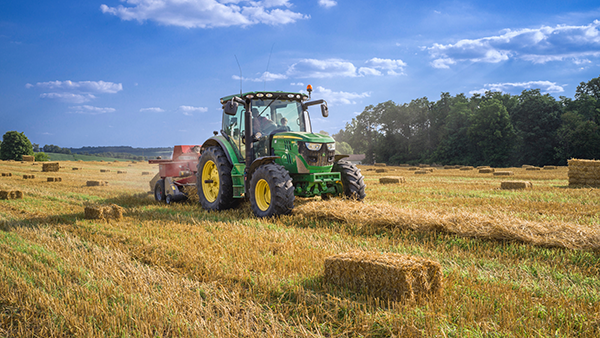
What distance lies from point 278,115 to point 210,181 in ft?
7.37

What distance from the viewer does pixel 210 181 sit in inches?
358

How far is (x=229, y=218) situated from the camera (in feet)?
24.3

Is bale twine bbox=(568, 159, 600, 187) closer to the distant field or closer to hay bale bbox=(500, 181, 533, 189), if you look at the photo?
hay bale bbox=(500, 181, 533, 189)

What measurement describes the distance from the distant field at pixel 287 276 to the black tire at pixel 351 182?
0.61 metres

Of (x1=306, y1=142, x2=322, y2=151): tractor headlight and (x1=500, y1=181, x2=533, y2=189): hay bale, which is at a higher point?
(x1=306, y1=142, x2=322, y2=151): tractor headlight

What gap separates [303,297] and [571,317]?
2.06 m

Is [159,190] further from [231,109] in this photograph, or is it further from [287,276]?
[287,276]

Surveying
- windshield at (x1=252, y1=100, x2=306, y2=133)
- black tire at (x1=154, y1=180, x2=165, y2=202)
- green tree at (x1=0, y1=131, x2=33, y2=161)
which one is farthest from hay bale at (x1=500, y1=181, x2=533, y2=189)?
green tree at (x1=0, y1=131, x2=33, y2=161)

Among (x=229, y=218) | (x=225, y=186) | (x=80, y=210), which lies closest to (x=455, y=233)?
(x=229, y=218)

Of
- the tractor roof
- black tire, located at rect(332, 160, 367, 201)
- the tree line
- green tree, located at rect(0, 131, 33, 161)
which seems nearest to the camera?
black tire, located at rect(332, 160, 367, 201)

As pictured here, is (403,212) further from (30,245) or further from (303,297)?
(30,245)

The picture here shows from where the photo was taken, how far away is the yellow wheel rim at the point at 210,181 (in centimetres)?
916

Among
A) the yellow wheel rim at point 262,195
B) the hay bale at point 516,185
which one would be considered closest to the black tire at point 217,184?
the yellow wheel rim at point 262,195

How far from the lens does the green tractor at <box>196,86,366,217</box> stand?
24.2ft
